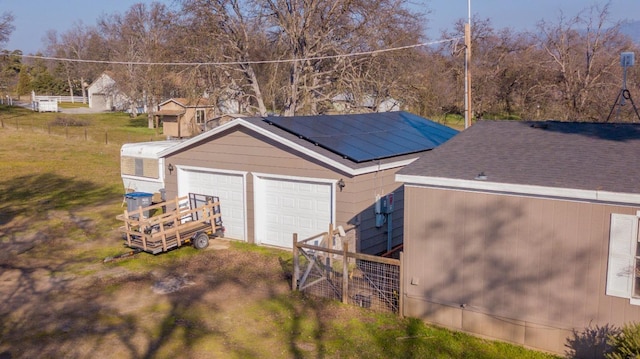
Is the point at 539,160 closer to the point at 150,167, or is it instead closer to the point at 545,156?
the point at 545,156

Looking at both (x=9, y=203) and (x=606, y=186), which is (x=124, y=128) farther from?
(x=606, y=186)

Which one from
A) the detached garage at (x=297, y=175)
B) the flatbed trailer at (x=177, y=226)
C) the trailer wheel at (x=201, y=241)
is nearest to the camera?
the detached garage at (x=297, y=175)

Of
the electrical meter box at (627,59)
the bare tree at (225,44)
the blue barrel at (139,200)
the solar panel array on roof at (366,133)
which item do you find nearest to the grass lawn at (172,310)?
the blue barrel at (139,200)

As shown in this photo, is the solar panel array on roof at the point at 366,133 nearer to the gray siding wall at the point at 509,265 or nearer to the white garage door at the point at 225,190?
the white garage door at the point at 225,190

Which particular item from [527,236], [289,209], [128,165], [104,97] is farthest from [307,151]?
[104,97]

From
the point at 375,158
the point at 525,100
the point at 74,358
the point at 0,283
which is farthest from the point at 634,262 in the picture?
the point at 525,100

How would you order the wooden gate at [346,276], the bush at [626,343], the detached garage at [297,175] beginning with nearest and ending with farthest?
the bush at [626,343] < the wooden gate at [346,276] < the detached garage at [297,175]
